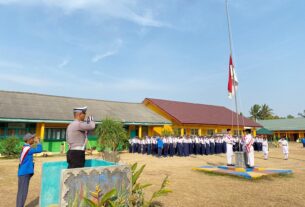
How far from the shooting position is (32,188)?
7.06m

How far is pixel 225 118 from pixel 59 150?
21.1m

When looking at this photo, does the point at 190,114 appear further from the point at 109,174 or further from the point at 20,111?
the point at 109,174

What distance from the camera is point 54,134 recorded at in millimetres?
19172

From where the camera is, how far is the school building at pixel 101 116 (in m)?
17.6

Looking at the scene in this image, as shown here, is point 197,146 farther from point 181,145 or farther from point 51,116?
point 51,116

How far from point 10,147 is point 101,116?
763cm

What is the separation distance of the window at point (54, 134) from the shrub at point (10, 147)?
10.1 feet

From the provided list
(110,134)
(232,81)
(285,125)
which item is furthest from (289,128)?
(232,81)

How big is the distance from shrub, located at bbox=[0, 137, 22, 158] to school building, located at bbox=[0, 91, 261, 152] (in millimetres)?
1418

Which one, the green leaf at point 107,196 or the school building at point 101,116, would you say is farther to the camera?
the school building at point 101,116

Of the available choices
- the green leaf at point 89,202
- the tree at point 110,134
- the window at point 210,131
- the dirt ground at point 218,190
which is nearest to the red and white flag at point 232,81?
the dirt ground at point 218,190

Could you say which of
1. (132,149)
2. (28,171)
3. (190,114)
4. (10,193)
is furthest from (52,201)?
(190,114)

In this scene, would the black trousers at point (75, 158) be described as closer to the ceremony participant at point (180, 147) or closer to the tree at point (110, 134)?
the tree at point (110, 134)

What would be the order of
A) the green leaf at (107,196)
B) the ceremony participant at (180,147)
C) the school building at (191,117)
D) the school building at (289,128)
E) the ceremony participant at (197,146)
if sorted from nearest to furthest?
the green leaf at (107,196)
the ceremony participant at (180,147)
the ceremony participant at (197,146)
the school building at (191,117)
the school building at (289,128)
